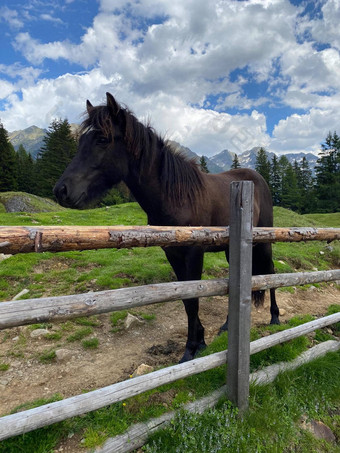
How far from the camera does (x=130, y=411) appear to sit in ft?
8.49

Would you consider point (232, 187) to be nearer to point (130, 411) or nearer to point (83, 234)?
point (83, 234)

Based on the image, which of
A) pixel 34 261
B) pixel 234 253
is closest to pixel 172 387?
pixel 234 253

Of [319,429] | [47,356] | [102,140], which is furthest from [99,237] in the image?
[319,429]

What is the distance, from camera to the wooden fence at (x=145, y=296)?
5.93ft

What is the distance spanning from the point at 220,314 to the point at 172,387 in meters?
2.88

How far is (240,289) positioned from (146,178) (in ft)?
6.13

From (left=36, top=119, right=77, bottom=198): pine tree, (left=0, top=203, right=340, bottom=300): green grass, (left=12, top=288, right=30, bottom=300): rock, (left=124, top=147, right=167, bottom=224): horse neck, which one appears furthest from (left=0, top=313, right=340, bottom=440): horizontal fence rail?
(left=36, top=119, right=77, bottom=198): pine tree

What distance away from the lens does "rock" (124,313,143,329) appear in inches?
188

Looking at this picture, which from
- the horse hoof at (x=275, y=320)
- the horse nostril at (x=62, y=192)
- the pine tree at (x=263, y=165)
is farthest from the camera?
the pine tree at (x=263, y=165)

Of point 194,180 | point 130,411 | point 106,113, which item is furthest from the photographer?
point 194,180

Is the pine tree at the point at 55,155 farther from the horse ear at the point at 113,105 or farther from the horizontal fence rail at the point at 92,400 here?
the horizontal fence rail at the point at 92,400

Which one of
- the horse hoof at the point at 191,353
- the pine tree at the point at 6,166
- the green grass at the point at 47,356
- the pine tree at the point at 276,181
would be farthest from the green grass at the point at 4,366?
the pine tree at the point at 276,181

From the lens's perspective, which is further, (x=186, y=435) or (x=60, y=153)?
(x=60, y=153)

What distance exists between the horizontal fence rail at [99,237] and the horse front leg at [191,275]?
872mm
